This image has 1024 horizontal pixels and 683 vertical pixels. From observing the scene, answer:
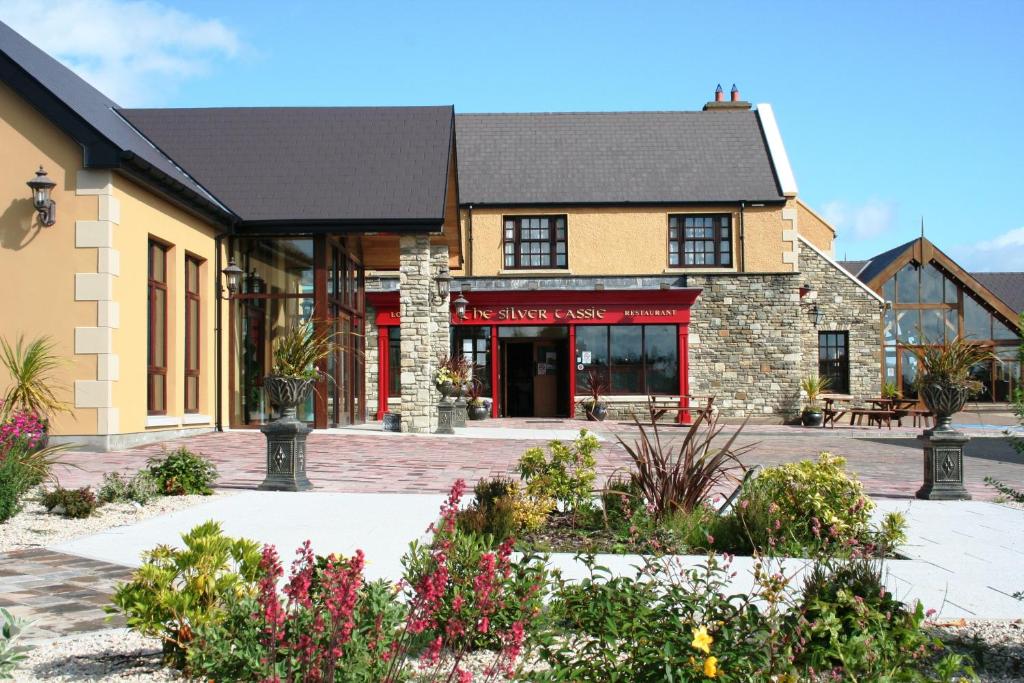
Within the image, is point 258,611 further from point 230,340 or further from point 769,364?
point 769,364

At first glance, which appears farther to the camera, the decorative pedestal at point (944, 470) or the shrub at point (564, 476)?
the decorative pedestal at point (944, 470)

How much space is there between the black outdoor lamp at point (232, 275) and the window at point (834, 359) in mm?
18798

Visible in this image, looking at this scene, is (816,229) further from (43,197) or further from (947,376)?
(43,197)

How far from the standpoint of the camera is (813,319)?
95.9ft

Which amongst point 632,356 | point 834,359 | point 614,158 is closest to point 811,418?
point 834,359

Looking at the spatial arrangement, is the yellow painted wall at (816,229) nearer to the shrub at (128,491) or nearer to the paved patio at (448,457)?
the paved patio at (448,457)

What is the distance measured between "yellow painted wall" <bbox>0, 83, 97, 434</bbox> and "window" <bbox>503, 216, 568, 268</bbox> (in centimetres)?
1647

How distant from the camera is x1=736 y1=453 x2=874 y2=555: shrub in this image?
21.4 ft

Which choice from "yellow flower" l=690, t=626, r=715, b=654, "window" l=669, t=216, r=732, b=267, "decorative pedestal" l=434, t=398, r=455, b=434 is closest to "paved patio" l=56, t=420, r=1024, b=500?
"decorative pedestal" l=434, t=398, r=455, b=434

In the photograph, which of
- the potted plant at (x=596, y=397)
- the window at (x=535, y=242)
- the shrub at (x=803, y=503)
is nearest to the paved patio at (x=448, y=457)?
the shrub at (x=803, y=503)

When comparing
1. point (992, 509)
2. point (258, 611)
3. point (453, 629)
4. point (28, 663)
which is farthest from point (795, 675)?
point (992, 509)

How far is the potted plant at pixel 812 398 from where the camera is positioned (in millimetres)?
26797

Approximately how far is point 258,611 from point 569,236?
25872 millimetres

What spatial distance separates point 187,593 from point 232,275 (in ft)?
49.4
